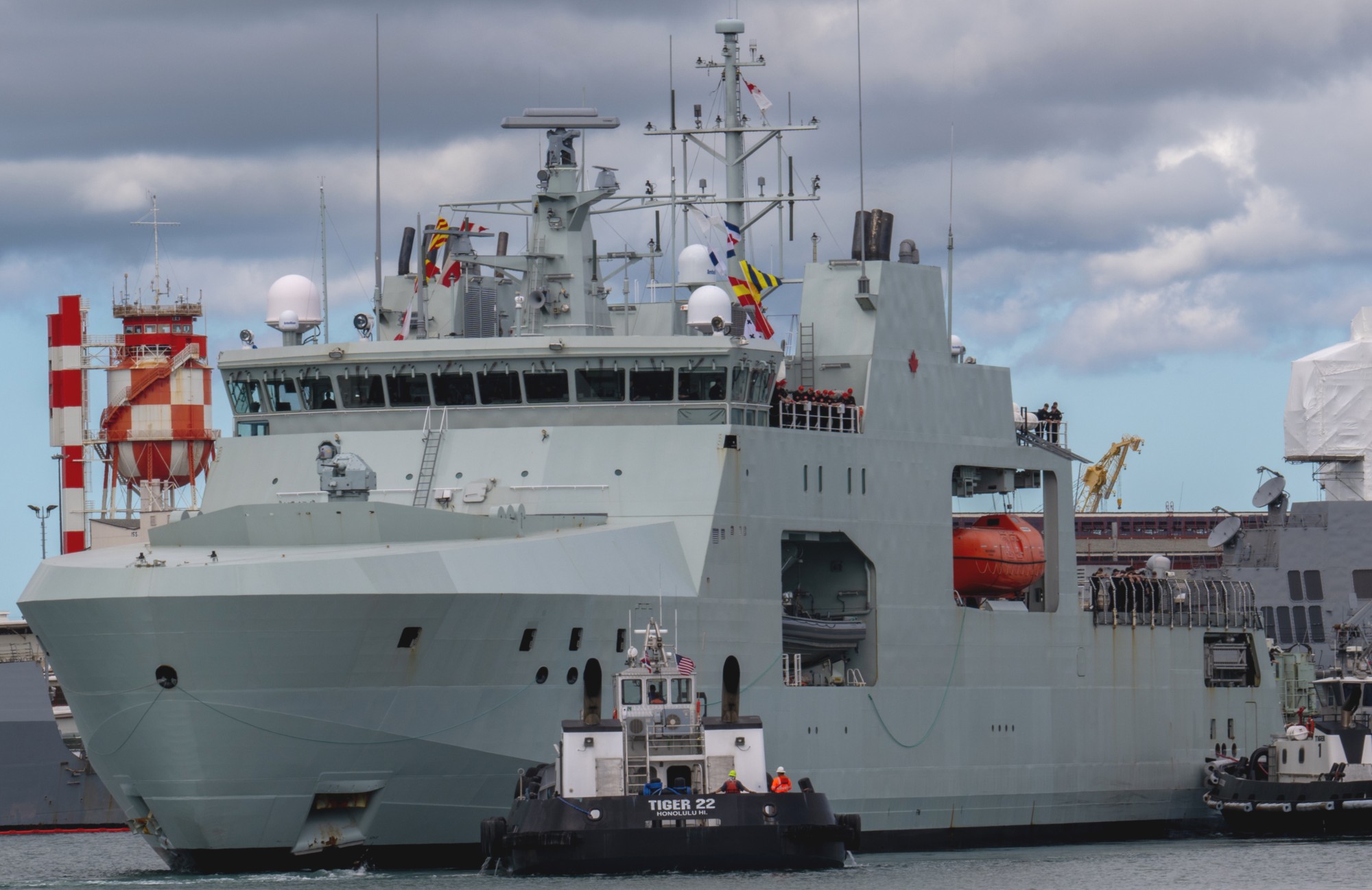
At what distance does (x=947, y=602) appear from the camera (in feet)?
131

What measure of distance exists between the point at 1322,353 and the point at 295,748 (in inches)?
2079

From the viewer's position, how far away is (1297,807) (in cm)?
4591

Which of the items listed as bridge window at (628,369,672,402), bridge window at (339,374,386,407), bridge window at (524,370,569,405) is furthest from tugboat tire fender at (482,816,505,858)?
bridge window at (339,374,386,407)

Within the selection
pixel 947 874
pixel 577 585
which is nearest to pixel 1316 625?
pixel 947 874

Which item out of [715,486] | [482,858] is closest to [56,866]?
[482,858]

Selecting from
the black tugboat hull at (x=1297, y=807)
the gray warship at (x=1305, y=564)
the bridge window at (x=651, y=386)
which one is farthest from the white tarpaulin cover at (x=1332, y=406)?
the bridge window at (x=651, y=386)

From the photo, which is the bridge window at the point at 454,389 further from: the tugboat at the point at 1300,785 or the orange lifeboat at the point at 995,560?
the tugboat at the point at 1300,785

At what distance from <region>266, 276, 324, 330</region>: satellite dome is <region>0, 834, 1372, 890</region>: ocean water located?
8554mm

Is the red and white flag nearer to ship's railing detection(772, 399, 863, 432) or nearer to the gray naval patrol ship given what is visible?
the gray naval patrol ship

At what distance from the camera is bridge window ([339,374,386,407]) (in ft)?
121

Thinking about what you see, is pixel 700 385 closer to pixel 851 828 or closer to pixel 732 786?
pixel 732 786

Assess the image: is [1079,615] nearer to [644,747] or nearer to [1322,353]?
[644,747]

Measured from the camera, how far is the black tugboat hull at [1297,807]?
1780 inches

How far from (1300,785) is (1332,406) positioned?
32.6 m
